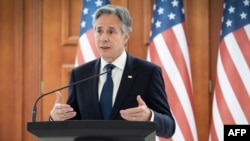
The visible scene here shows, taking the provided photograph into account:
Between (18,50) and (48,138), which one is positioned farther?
(18,50)

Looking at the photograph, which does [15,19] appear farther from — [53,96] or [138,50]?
[138,50]

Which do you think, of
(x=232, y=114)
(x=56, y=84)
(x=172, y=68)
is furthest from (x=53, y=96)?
(x=232, y=114)

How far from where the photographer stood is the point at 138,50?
3686 mm

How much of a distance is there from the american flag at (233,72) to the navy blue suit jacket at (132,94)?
120cm

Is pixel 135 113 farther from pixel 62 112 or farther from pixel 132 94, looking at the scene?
pixel 132 94

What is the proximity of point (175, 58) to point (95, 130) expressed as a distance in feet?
6.58

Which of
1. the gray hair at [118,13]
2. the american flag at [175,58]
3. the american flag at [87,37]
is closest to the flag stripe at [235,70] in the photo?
the american flag at [175,58]

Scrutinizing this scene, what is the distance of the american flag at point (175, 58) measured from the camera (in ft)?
10.9

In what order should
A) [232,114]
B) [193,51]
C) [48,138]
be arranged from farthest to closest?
[193,51] < [232,114] < [48,138]

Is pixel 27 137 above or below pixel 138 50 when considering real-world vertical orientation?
below

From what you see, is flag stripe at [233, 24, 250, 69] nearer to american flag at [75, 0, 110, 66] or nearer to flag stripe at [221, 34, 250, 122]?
flag stripe at [221, 34, 250, 122]

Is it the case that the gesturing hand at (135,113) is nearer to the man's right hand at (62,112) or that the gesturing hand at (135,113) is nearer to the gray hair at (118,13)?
A: the man's right hand at (62,112)

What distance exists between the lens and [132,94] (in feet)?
7.09

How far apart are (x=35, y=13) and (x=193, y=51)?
1285mm
